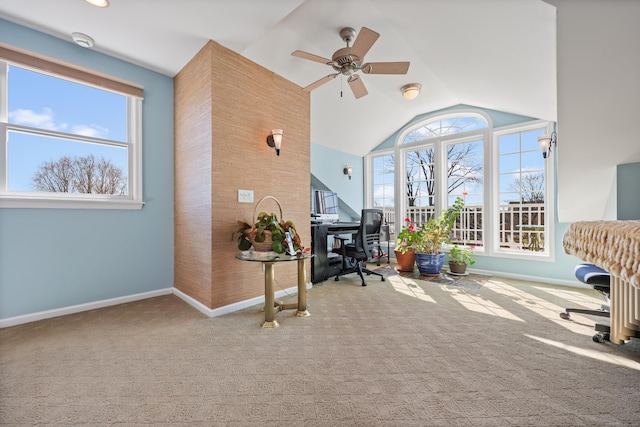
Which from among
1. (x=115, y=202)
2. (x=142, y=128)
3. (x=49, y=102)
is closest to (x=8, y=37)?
(x=49, y=102)

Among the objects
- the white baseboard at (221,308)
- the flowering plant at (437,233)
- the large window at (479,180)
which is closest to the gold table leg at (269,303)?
the white baseboard at (221,308)

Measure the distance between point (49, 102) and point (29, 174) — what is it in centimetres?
68

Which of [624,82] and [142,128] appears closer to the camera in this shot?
[624,82]

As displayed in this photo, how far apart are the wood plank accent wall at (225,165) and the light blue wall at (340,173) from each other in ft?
4.75

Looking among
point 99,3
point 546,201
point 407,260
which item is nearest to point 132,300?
point 99,3

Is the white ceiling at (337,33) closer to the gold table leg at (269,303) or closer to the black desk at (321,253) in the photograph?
the black desk at (321,253)

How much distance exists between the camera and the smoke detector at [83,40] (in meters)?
2.30

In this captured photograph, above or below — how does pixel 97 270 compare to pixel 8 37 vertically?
below

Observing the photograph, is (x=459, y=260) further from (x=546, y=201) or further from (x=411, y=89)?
(x=411, y=89)

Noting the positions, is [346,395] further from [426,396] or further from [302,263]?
[302,263]

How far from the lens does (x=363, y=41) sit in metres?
2.18

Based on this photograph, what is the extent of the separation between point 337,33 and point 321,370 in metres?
2.95

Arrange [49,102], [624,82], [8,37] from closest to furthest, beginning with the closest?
[624,82] → [8,37] → [49,102]

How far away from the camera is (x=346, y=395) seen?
1.36 m
